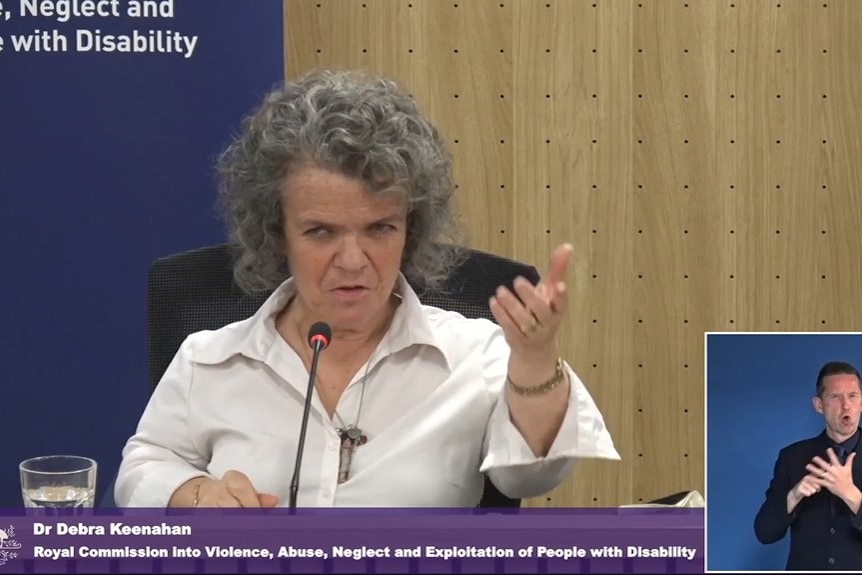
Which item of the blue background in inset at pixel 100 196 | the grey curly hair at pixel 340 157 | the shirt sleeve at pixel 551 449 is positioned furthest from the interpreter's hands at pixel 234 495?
the blue background in inset at pixel 100 196

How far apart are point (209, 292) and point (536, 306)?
3.05ft

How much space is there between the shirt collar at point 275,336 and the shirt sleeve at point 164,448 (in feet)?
0.16

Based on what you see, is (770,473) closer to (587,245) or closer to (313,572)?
(313,572)

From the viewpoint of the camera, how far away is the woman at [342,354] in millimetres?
1566

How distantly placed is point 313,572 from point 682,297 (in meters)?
2.54

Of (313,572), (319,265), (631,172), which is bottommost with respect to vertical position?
(313,572)

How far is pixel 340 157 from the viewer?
1.56 m

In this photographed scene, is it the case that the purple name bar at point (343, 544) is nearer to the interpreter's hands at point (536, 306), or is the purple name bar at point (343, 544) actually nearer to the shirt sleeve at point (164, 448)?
the interpreter's hands at point (536, 306)

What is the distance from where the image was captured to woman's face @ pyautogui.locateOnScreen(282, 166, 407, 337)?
1.56m

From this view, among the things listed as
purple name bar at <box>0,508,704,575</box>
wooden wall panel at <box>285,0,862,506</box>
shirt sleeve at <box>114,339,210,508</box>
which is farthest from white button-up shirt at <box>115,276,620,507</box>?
wooden wall panel at <box>285,0,862,506</box>

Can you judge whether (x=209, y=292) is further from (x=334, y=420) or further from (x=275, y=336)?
(x=334, y=420)

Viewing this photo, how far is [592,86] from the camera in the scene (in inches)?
124

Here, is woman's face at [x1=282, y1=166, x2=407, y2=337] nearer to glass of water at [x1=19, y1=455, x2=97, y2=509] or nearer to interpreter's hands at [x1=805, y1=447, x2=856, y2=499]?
glass of water at [x1=19, y1=455, x2=97, y2=509]

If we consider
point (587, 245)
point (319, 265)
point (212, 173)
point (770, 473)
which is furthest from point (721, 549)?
point (587, 245)
